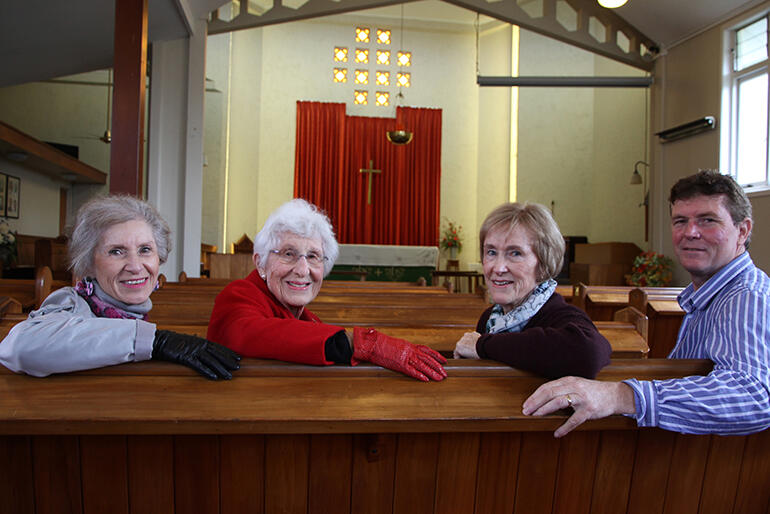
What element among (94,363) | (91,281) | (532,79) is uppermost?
(532,79)

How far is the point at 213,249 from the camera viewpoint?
8.84 m

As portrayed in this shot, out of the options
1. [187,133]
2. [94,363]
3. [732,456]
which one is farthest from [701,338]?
[187,133]

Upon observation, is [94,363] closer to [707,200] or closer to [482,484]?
[482,484]

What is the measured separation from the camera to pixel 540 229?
55.9 inches

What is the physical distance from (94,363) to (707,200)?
5.24ft

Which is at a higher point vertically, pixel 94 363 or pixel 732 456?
pixel 94 363

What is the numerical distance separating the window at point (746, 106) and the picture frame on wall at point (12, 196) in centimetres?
974

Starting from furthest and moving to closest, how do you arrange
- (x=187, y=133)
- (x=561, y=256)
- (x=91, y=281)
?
(x=187, y=133) → (x=561, y=256) → (x=91, y=281)

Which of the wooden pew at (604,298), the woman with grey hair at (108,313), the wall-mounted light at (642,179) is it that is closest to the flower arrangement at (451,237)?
the wall-mounted light at (642,179)

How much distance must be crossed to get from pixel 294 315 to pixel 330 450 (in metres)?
0.59

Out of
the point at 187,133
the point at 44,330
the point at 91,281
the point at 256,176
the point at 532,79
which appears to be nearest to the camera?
the point at 44,330

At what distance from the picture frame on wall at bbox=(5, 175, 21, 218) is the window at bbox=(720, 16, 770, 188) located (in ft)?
32.0

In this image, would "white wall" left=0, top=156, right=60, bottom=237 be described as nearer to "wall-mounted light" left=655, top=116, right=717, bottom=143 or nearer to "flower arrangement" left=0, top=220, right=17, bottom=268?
"flower arrangement" left=0, top=220, right=17, bottom=268

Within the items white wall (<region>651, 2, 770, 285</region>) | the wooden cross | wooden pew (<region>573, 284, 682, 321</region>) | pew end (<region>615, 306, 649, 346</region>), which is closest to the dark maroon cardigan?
pew end (<region>615, 306, 649, 346</region>)
